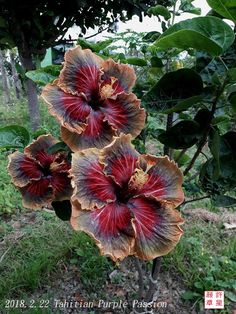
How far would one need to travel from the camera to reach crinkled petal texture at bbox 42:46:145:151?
0.63 metres

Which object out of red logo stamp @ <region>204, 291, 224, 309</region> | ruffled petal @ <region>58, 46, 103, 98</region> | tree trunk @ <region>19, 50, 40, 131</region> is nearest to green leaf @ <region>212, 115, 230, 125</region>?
ruffled petal @ <region>58, 46, 103, 98</region>

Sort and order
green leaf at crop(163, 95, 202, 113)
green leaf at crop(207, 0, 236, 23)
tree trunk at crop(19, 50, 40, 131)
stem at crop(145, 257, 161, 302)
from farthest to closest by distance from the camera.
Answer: tree trunk at crop(19, 50, 40, 131), stem at crop(145, 257, 161, 302), green leaf at crop(163, 95, 202, 113), green leaf at crop(207, 0, 236, 23)

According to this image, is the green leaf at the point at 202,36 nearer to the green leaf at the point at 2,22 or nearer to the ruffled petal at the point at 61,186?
the ruffled petal at the point at 61,186

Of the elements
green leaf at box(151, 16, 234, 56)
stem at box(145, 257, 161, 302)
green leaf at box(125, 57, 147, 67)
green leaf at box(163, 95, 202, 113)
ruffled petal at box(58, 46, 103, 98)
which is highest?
green leaf at box(151, 16, 234, 56)

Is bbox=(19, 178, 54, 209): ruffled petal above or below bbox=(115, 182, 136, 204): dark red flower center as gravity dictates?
below

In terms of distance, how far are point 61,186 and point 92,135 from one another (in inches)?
6.5

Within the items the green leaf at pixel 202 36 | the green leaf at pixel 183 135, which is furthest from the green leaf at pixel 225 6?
the green leaf at pixel 183 135

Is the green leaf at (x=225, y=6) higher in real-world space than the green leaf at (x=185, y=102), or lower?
higher

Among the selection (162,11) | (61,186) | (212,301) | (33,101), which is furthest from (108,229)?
(33,101)

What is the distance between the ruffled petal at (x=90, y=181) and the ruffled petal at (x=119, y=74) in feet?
0.55

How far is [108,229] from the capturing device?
1.84 ft

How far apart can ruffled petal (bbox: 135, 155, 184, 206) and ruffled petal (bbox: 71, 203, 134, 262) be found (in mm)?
76

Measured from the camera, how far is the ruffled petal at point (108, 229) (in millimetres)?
541

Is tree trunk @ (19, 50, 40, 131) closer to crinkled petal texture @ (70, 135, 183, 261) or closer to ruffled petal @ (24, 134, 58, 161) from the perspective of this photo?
ruffled petal @ (24, 134, 58, 161)
